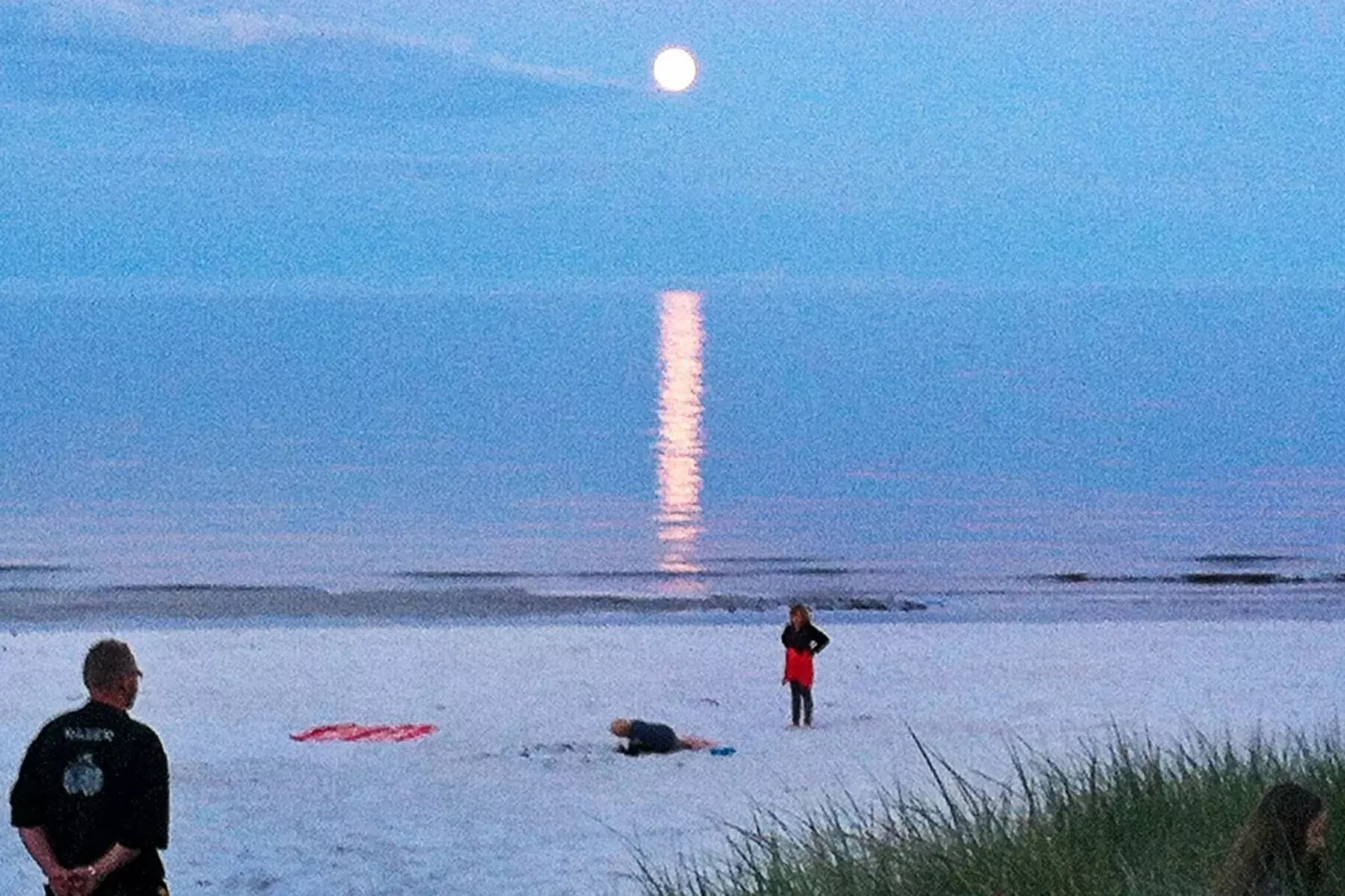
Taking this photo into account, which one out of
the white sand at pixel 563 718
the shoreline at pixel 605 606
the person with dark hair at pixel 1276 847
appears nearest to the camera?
the person with dark hair at pixel 1276 847

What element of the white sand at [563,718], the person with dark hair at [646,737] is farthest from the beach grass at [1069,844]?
the person with dark hair at [646,737]

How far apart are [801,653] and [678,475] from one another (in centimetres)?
3300

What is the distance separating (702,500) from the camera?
43125 millimetres

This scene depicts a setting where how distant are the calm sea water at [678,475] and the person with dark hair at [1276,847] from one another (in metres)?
23.1

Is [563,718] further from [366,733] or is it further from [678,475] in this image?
[678,475]

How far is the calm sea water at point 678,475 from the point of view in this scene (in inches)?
1281

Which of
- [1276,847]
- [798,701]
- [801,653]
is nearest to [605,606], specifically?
[798,701]

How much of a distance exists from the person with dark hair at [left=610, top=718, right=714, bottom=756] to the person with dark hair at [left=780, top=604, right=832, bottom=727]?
3.83 ft

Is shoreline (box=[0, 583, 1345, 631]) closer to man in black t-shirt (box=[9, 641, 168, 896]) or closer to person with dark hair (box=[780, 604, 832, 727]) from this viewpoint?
person with dark hair (box=[780, 604, 832, 727])

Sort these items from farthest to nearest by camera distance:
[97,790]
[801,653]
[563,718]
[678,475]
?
[678,475], [563,718], [801,653], [97,790]

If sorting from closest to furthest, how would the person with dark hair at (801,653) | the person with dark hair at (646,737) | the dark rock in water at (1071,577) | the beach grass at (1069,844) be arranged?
1. the beach grass at (1069,844)
2. the person with dark hair at (646,737)
3. the person with dark hair at (801,653)
4. the dark rock in water at (1071,577)

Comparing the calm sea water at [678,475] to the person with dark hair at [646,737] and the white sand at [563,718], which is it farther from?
the person with dark hair at [646,737]

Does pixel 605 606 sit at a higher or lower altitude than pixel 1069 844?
higher

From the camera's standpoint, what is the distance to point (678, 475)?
49406 millimetres
